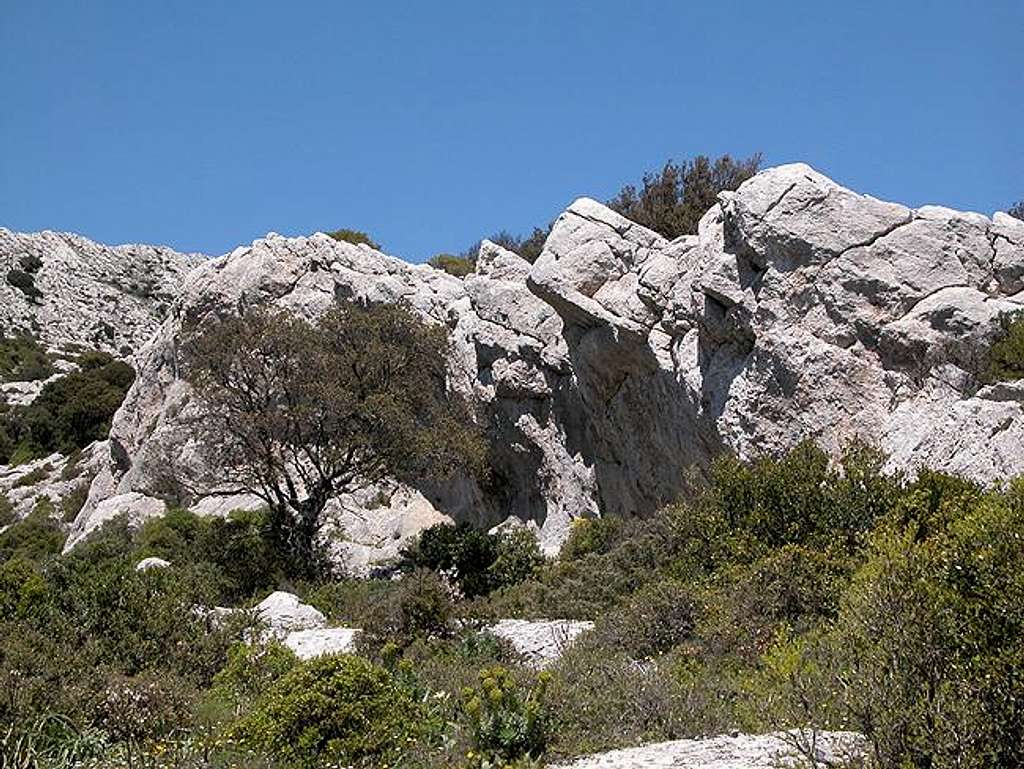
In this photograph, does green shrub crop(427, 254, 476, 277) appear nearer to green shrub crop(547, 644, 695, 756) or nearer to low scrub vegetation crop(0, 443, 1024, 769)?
low scrub vegetation crop(0, 443, 1024, 769)

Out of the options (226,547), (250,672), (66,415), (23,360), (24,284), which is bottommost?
(250,672)

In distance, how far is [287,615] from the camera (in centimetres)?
1742

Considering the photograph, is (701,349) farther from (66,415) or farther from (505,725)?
(66,415)

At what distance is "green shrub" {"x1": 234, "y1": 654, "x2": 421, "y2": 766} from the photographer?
323 inches

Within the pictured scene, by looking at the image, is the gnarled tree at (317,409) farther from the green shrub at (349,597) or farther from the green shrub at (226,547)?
the green shrub at (349,597)

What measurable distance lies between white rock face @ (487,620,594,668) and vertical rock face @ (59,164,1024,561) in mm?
5592

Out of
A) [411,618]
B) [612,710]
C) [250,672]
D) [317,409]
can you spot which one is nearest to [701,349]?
[317,409]

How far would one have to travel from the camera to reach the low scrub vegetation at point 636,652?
20.7 feet

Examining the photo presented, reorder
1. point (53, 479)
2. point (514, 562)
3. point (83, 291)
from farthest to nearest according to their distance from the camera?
point (83, 291) < point (53, 479) < point (514, 562)

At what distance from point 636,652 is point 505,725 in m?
4.72

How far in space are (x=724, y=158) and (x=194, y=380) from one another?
1795 cm

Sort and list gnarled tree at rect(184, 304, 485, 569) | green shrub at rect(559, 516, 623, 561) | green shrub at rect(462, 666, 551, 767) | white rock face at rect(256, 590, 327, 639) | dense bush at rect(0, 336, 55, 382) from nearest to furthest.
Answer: green shrub at rect(462, 666, 551, 767), white rock face at rect(256, 590, 327, 639), green shrub at rect(559, 516, 623, 561), gnarled tree at rect(184, 304, 485, 569), dense bush at rect(0, 336, 55, 382)

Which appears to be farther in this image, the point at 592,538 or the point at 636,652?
the point at 592,538

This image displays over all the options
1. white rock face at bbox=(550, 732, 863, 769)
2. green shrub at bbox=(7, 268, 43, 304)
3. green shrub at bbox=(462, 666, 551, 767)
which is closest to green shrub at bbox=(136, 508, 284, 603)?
green shrub at bbox=(462, 666, 551, 767)
